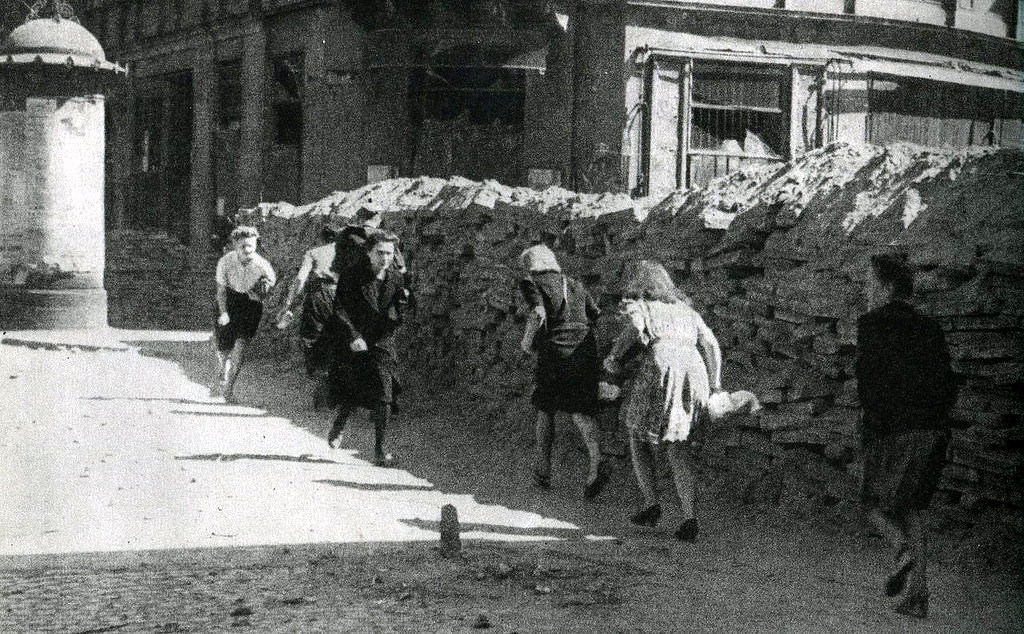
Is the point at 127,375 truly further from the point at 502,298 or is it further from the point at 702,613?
the point at 702,613

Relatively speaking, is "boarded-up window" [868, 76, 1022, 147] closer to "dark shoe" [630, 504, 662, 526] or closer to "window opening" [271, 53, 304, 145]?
"window opening" [271, 53, 304, 145]

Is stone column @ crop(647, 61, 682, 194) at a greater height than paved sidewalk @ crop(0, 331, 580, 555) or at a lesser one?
greater

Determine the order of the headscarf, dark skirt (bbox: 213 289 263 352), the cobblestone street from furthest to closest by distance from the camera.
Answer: dark skirt (bbox: 213 289 263 352) → the headscarf → the cobblestone street

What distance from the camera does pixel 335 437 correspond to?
1122 centimetres

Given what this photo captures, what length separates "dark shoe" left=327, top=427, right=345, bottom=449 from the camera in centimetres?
1119

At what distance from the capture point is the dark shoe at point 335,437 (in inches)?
440

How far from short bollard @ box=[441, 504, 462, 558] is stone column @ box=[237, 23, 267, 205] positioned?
1871cm

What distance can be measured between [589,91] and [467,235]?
9247 mm

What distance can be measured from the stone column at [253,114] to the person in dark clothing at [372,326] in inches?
590

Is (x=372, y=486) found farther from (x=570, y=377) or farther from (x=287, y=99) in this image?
(x=287, y=99)

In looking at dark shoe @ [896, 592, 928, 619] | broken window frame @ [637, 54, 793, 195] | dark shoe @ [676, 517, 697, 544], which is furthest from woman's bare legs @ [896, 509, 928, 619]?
broken window frame @ [637, 54, 793, 195]

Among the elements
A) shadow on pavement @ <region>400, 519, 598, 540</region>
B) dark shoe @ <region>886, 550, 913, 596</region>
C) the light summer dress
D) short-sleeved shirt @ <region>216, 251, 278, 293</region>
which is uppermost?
short-sleeved shirt @ <region>216, 251, 278, 293</region>

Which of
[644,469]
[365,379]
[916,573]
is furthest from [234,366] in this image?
[916,573]

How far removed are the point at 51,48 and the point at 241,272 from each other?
895 cm
